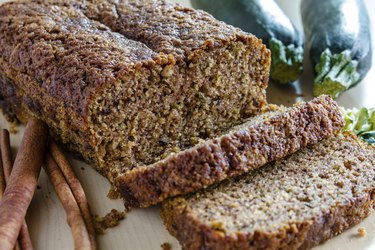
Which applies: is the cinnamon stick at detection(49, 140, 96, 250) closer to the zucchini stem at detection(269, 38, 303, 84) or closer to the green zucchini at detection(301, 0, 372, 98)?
the zucchini stem at detection(269, 38, 303, 84)

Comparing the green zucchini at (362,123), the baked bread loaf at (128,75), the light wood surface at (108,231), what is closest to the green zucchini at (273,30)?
the green zucchini at (362,123)

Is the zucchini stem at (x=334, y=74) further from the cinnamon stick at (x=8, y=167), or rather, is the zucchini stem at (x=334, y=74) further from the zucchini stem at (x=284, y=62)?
the cinnamon stick at (x=8, y=167)

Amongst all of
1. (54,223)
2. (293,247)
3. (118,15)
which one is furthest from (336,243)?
(118,15)

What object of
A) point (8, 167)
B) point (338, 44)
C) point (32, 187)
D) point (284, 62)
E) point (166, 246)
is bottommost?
point (8, 167)

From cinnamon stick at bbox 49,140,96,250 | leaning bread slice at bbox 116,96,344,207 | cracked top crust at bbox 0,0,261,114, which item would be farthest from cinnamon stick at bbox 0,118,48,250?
leaning bread slice at bbox 116,96,344,207

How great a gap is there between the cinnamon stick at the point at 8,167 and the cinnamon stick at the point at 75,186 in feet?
1.11

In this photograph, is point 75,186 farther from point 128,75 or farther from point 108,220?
point 128,75

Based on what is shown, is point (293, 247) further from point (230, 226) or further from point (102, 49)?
point (102, 49)

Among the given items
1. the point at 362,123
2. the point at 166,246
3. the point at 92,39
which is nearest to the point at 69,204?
the point at 166,246

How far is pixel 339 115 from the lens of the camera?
4.41m

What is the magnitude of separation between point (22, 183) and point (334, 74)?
301cm

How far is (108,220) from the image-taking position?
13.3 feet

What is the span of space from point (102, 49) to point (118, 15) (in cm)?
70

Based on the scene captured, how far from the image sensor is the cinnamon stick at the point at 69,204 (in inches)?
147
